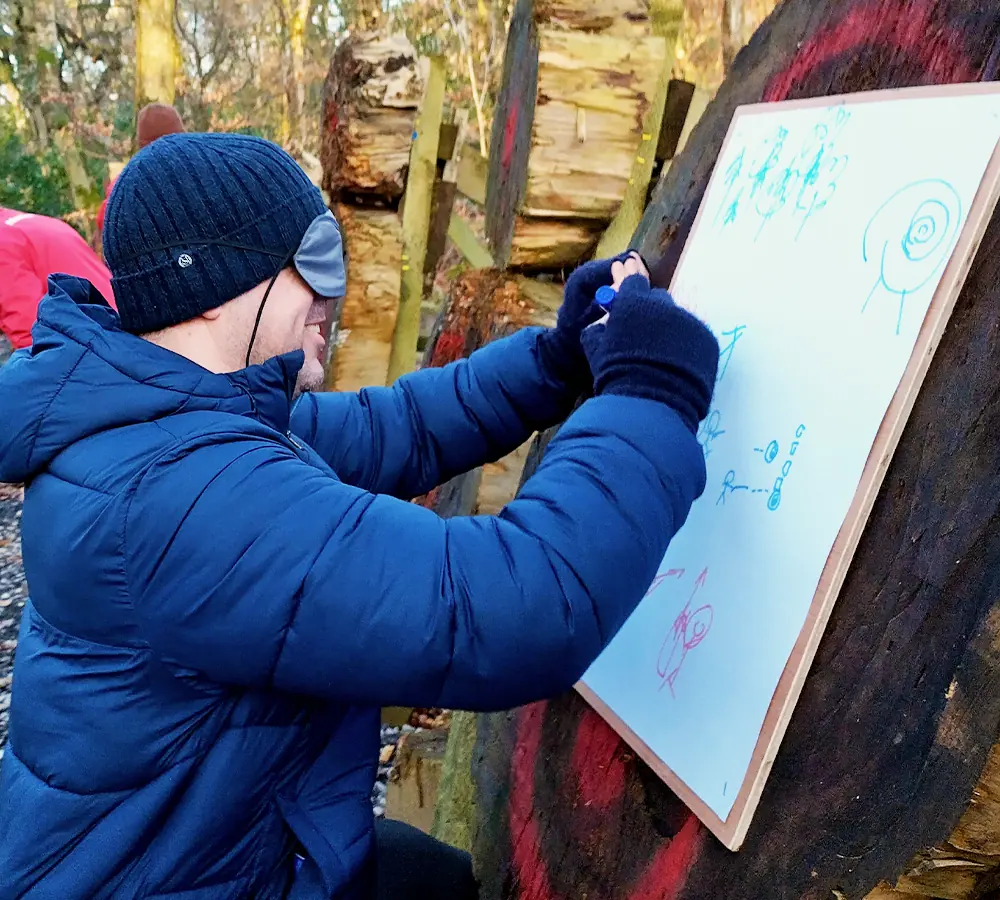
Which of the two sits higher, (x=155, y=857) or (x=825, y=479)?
(x=825, y=479)

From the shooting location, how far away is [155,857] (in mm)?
978

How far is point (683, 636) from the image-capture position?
3.44 ft

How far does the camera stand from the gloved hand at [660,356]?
969 mm

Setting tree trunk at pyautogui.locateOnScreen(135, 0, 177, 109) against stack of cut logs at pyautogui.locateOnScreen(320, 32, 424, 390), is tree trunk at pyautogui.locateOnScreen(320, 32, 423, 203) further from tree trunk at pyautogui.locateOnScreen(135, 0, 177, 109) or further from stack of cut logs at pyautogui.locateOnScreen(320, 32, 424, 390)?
tree trunk at pyautogui.locateOnScreen(135, 0, 177, 109)

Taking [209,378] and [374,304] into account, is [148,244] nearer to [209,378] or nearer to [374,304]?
[209,378]

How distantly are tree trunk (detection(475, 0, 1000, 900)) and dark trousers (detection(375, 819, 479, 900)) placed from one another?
0.39m

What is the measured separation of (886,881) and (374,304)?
3.38 meters

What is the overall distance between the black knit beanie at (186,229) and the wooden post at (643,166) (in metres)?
1.17

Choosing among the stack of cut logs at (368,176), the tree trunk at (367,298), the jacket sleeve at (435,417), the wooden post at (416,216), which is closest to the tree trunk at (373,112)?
the stack of cut logs at (368,176)

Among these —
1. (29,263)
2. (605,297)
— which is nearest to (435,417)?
(605,297)

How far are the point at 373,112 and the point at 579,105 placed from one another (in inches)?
64.1

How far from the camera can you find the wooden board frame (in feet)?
2.57

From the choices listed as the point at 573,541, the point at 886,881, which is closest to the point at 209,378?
the point at 573,541

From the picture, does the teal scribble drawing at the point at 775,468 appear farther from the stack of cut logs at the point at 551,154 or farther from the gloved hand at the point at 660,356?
the stack of cut logs at the point at 551,154
